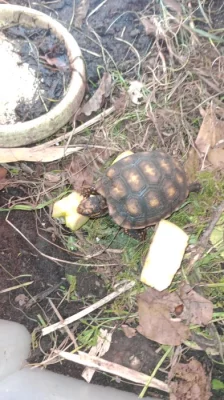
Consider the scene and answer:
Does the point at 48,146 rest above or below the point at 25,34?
below

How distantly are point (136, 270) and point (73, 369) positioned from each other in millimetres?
507

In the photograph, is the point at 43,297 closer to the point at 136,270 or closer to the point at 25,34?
the point at 136,270

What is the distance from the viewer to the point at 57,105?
8.64 feet

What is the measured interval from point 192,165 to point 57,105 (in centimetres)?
70

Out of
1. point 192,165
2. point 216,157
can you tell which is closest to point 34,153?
point 192,165

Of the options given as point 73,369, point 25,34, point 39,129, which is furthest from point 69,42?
point 73,369

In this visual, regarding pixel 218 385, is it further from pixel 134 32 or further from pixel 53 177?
pixel 134 32

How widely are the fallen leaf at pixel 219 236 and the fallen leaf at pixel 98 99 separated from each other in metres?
0.84

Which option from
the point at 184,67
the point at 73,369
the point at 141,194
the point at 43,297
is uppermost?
the point at 184,67

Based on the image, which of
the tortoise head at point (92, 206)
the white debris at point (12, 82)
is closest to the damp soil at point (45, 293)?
the tortoise head at point (92, 206)

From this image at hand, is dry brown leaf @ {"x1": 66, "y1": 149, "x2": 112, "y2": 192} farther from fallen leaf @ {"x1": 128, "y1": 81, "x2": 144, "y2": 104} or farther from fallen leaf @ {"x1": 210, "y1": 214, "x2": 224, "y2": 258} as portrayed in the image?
fallen leaf @ {"x1": 210, "y1": 214, "x2": 224, "y2": 258}

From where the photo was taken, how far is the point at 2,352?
2188 mm

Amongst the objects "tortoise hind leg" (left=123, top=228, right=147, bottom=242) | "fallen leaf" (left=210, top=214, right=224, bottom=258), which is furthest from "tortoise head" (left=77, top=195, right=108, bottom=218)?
"fallen leaf" (left=210, top=214, right=224, bottom=258)

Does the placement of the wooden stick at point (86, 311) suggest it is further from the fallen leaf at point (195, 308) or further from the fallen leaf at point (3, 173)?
the fallen leaf at point (3, 173)
